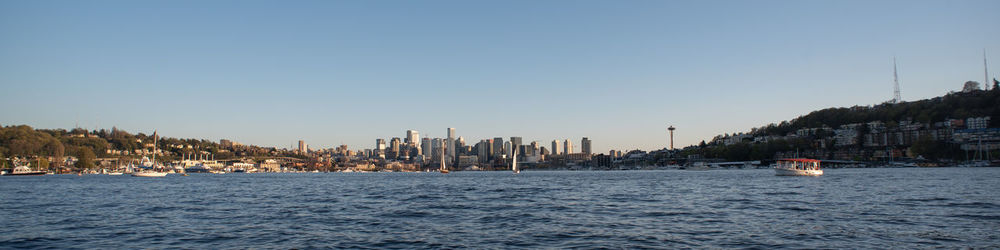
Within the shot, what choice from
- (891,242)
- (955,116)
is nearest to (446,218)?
(891,242)

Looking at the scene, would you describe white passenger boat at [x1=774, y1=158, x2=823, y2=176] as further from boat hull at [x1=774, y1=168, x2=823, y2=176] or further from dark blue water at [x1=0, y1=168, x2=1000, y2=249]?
dark blue water at [x1=0, y1=168, x2=1000, y2=249]

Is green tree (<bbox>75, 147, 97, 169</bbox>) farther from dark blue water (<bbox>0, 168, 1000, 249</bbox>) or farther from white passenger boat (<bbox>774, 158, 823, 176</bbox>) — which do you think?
white passenger boat (<bbox>774, 158, 823, 176</bbox>)

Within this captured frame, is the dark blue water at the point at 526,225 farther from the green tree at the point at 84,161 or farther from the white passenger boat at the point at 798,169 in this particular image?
the green tree at the point at 84,161

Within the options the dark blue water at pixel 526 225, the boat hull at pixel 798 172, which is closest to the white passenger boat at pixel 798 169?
the boat hull at pixel 798 172

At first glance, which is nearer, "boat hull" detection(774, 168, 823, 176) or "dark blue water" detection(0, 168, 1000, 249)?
"dark blue water" detection(0, 168, 1000, 249)

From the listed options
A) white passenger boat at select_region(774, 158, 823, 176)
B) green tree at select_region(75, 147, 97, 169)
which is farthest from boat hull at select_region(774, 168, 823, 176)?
green tree at select_region(75, 147, 97, 169)

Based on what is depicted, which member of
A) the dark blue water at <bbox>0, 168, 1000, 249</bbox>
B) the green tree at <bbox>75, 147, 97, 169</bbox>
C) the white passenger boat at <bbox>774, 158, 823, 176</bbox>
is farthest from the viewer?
the green tree at <bbox>75, 147, 97, 169</bbox>

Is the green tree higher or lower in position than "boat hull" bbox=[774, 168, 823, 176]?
higher

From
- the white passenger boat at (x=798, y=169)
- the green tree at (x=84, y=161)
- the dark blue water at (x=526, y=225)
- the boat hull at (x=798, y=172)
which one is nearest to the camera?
the dark blue water at (x=526, y=225)

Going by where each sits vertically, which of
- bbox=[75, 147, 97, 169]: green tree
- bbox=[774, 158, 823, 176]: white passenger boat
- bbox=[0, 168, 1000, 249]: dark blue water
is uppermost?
bbox=[75, 147, 97, 169]: green tree

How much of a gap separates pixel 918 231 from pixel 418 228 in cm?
1624

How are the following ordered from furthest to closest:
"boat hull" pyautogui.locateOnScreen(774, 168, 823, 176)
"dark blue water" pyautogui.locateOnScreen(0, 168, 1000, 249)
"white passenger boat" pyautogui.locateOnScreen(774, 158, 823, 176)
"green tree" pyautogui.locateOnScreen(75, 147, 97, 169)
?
1. "green tree" pyautogui.locateOnScreen(75, 147, 97, 169)
2. "white passenger boat" pyautogui.locateOnScreen(774, 158, 823, 176)
3. "boat hull" pyautogui.locateOnScreen(774, 168, 823, 176)
4. "dark blue water" pyautogui.locateOnScreen(0, 168, 1000, 249)

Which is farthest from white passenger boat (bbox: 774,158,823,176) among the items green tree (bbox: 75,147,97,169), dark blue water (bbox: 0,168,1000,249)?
green tree (bbox: 75,147,97,169)

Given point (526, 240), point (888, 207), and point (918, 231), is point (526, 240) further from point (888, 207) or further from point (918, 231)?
point (888, 207)
